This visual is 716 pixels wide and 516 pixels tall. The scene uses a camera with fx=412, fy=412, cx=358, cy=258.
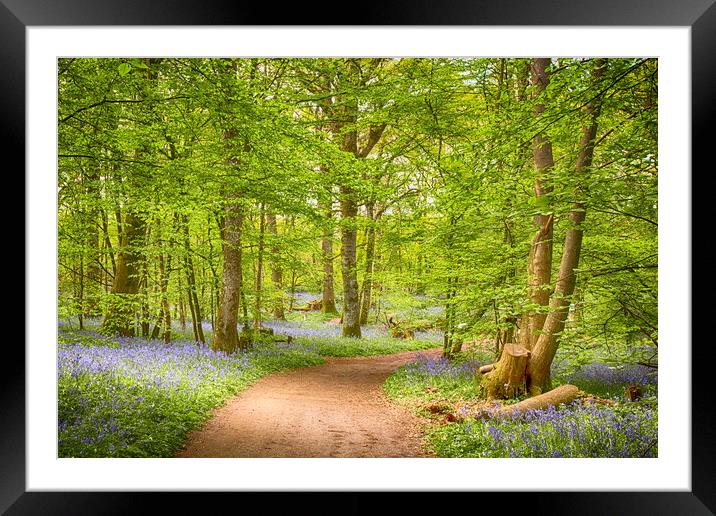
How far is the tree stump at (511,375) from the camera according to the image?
5629mm

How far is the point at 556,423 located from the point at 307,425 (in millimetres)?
2728

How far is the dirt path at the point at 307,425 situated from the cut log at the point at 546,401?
3.66ft

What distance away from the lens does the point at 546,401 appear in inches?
191

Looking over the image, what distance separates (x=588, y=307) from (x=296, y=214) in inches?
194

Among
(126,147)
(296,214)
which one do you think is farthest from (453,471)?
(296,214)

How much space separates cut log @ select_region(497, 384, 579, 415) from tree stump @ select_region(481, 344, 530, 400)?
61 centimetres

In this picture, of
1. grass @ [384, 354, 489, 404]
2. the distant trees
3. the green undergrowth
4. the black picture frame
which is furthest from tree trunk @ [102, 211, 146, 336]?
the black picture frame

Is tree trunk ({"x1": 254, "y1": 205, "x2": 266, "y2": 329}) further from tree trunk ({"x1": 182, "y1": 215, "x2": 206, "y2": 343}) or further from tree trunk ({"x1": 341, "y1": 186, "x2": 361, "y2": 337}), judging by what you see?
tree trunk ({"x1": 341, "y1": 186, "x2": 361, "y2": 337})
